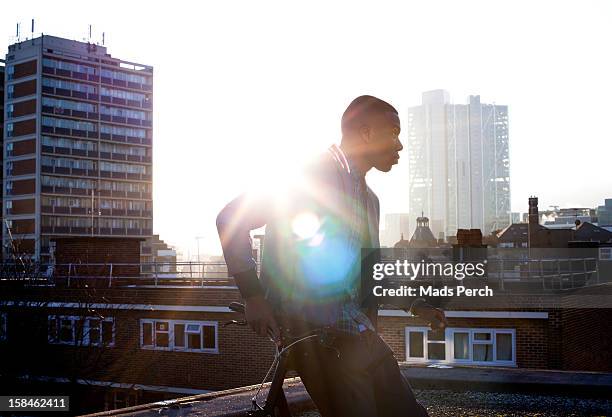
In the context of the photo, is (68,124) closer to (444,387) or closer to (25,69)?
(25,69)

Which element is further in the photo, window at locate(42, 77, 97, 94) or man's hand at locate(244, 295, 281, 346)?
window at locate(42, 77, 97, 94)

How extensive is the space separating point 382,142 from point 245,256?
2.59ft

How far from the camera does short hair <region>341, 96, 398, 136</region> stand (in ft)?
10.6

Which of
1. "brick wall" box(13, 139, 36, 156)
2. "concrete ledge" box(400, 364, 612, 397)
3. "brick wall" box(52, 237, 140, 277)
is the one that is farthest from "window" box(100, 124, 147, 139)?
"concrete ledge" box(400, 364, 612, 397)

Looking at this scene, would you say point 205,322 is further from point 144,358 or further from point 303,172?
point 303,172

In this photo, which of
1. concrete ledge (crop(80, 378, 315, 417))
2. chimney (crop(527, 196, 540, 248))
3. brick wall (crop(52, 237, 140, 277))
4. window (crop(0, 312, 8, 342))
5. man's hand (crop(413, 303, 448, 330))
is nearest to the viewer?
man's hand (crop(413, 303, 448, 330))

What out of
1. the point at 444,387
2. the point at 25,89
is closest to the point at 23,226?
the point at 25,89

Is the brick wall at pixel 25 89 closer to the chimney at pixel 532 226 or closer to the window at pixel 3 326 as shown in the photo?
the chimney at pixel 532 226

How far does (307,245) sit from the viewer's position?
9.78ft

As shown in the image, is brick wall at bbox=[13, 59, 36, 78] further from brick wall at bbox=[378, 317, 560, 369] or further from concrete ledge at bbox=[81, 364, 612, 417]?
concrete ledge at bbox=[81, 364, 612, 417]

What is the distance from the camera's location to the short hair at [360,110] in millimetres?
3234

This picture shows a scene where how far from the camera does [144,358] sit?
89.0 ft

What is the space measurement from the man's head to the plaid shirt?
16 cm

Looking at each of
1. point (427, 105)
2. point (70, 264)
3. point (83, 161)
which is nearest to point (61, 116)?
point (83, 161)
